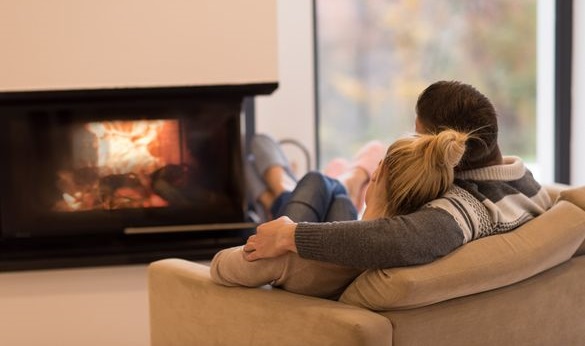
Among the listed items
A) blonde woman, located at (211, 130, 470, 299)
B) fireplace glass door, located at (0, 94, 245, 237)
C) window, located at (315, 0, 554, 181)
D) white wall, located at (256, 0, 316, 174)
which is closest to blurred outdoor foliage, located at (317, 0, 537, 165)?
window, located at (315, 0, 554, 181)

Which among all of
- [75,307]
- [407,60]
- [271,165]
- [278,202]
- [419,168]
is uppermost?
[407,60]

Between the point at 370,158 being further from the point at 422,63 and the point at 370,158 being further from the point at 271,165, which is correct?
the point at 422,63

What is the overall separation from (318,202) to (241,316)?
871 mm

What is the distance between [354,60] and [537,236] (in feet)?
9.22

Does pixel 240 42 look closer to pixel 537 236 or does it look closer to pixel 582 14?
pixel 537 236

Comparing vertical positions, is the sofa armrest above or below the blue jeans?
below

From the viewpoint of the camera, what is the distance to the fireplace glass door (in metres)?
3.54

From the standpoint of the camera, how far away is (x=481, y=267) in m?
2.06

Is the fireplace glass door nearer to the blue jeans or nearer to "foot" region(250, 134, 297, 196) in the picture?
"foot" region(250, 134, 297, 196)

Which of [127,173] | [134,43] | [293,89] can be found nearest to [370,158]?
[293,89]

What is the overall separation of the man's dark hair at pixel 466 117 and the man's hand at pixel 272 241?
18.0 inches

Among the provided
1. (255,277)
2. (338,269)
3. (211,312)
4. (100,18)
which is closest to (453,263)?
(338,269)

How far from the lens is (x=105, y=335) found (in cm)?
349

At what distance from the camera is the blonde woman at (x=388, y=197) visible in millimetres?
2088
